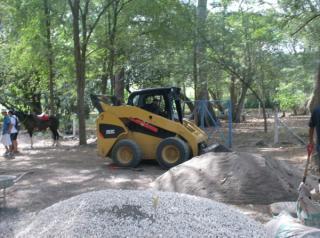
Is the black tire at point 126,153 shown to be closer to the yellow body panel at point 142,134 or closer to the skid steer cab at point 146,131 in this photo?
the skid steer cab at point 146,131

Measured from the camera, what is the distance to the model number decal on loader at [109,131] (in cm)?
1275

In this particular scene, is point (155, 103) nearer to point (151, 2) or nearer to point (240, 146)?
point (240, 146)

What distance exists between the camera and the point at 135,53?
2317 cm

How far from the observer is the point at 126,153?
12703 mm

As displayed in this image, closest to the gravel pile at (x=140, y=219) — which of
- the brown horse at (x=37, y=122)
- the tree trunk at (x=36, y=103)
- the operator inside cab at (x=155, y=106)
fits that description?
the operator inside cab at (x=155, y=106)

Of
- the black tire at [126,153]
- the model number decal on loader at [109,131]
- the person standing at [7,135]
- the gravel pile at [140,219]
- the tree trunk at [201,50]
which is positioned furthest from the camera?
the tree trunk at [201,50]

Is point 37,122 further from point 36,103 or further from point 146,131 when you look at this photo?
point 36,103

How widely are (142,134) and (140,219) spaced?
865 cm

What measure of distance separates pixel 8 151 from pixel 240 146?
25.5 ft

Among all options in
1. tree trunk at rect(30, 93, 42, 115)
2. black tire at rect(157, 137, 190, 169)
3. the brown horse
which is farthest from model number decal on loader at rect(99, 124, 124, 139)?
tree trunk at rect(30, 93, 42, 115)

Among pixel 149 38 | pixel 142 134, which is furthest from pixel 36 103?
pixel 142 134

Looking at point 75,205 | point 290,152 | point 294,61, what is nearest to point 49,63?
point 290,152

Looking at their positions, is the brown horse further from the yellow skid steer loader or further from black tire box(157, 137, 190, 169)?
black tire box(157, 137, 190, 169)

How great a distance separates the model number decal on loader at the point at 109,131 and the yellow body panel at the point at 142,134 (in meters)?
0.07
